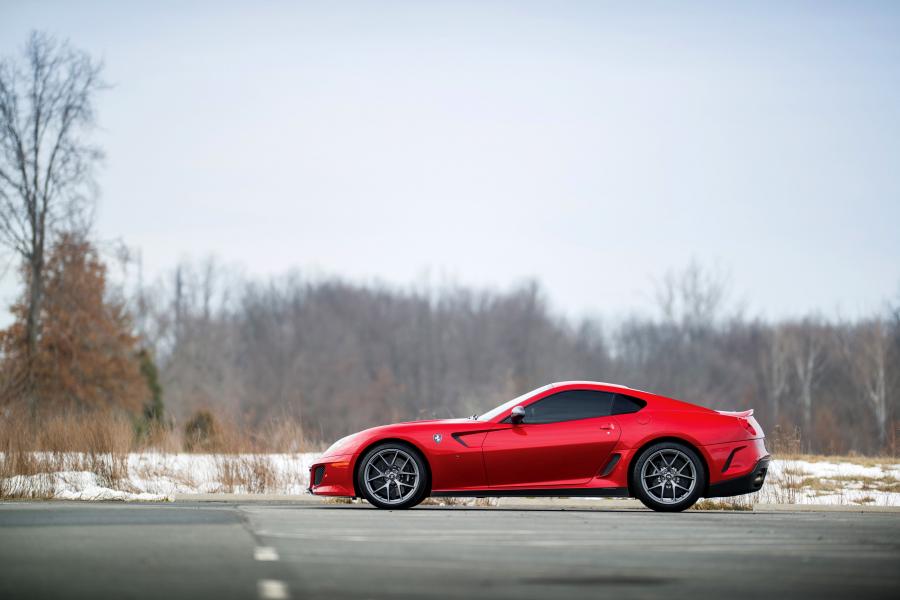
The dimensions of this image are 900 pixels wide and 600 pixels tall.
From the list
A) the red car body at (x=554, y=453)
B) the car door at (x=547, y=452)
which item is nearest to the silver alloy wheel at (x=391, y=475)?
the red car body at (x=554, y=453)

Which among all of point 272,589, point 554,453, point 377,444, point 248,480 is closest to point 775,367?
point 248,480

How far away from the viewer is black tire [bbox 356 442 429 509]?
42.0ft

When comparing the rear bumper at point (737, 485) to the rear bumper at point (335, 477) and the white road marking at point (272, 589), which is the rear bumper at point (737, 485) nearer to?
the rear bumper at point (335, 477)

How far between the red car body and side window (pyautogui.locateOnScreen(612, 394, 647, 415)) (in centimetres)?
7

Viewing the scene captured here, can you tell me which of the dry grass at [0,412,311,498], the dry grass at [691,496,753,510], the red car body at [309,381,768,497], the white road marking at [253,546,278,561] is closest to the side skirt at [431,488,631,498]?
the red car body at [309,381,768,497]

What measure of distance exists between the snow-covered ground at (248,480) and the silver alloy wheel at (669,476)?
3.42 metres

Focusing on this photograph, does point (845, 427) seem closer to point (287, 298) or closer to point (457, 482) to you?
point (287, 298)

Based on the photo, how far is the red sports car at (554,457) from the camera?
501 inches

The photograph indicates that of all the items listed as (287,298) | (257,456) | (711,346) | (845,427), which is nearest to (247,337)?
(287,298)

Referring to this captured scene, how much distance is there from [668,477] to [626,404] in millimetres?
905

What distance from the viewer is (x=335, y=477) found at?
42.2 ft

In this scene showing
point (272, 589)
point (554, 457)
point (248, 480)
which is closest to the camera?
point (272, 589)

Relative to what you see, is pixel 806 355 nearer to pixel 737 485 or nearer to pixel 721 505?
pixel 721 505

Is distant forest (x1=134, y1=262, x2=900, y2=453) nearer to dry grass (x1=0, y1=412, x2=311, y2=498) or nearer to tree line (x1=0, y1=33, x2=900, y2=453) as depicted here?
tree line (x1=0, y1=33, x2=900, y2=453)
